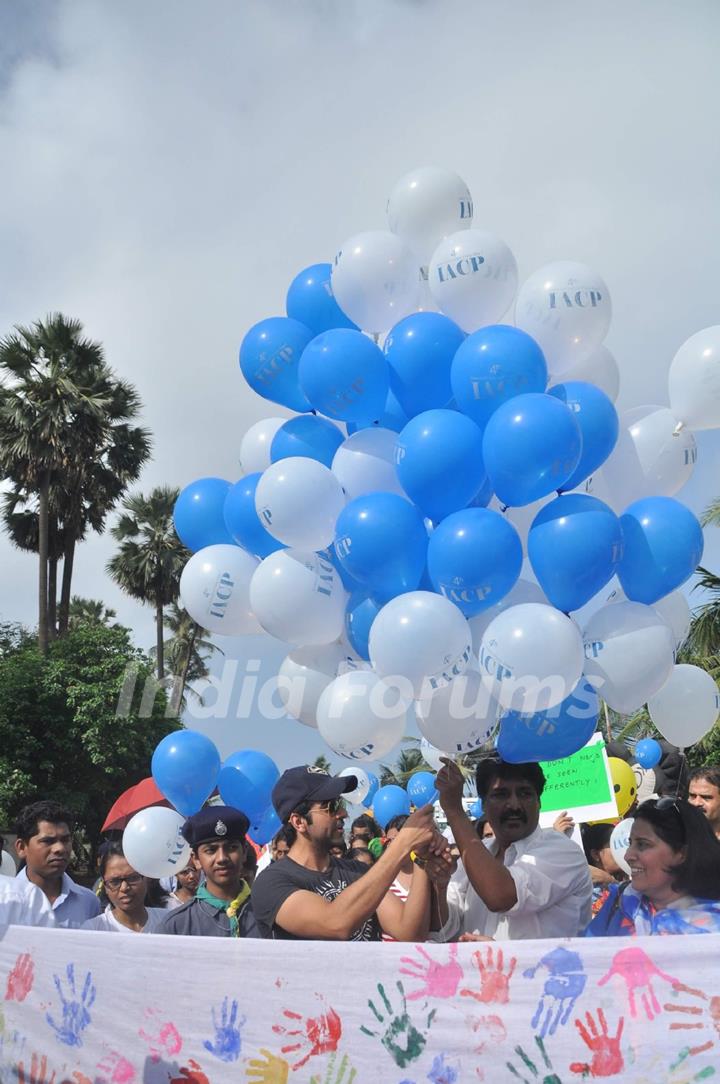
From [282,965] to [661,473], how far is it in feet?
7.97

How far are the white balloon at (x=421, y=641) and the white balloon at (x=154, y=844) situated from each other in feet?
6.62

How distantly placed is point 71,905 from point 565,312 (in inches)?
144

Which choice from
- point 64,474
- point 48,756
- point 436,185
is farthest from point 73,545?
point 436,185

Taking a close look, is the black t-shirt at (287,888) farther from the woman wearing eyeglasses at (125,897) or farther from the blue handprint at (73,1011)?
the woman wearing eyeglasses at (125,897)

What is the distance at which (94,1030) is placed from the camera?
3596 millimetres

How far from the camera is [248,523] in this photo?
4355 millimetres

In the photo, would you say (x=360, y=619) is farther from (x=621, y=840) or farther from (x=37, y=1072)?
(x=621, y=840)

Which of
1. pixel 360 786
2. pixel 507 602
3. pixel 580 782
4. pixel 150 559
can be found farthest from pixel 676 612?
pixel 150 559

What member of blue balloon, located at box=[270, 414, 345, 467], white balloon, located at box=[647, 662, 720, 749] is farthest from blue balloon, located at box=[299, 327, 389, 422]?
white balloon, located at box=[647, 662, 720, 749]

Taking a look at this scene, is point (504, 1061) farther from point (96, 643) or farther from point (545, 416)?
point (96, 643)

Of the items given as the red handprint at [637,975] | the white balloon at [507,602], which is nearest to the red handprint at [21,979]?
the white balloon at [507,602]

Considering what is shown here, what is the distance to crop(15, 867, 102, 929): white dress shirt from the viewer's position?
15.5ft

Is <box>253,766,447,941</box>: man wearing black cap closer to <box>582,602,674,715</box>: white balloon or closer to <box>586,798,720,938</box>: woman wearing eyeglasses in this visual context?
<box>586,798,720,938</box>: woman wearing eyeglasses

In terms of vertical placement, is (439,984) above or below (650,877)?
below
